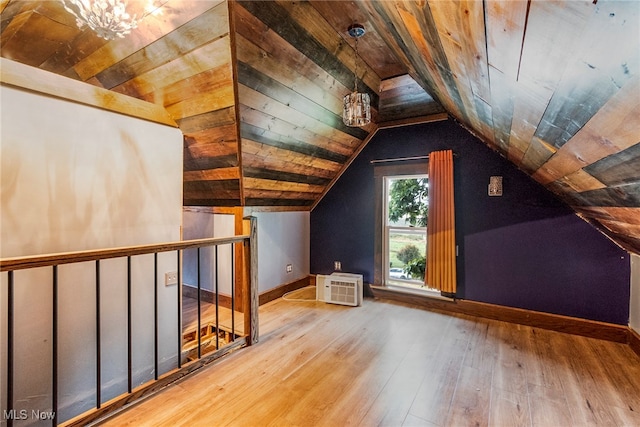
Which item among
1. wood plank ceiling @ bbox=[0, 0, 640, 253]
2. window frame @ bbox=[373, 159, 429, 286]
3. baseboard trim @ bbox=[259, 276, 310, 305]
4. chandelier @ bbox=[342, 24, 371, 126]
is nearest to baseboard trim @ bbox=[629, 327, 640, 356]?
wood plank ceiling @ bbox=[0, 0, 640, 253]

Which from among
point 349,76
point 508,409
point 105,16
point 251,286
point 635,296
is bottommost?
point 508,409

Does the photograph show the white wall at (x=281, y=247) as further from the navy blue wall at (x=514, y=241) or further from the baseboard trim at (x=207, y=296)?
the navy blue wall at (x=514, y=241)

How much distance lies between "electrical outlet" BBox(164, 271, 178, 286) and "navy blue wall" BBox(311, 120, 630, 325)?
2418 mm

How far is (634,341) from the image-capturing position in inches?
99.0

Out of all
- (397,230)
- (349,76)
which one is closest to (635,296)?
(397,230)

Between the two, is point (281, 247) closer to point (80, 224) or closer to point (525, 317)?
point (80, 224)

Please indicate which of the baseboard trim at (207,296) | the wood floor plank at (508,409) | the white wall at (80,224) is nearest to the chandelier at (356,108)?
the white wall at (80,224)

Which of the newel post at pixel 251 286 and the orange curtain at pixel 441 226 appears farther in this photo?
the orange curtain at pixel 441 226

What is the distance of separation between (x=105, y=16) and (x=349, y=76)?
1.87 metres

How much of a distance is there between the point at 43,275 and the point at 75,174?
69 centimetres

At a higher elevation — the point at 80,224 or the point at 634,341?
the point at 80,224

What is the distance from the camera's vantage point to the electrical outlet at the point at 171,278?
257 cm

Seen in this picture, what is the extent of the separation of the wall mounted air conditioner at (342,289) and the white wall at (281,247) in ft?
1.88

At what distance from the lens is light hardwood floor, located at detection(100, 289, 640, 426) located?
1725mm
